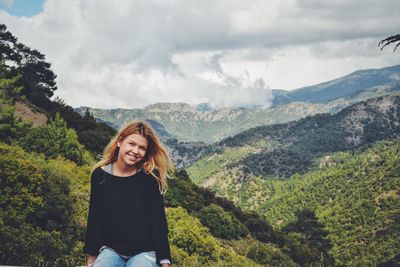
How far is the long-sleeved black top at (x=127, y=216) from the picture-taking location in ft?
14.5

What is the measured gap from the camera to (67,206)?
16.4 m

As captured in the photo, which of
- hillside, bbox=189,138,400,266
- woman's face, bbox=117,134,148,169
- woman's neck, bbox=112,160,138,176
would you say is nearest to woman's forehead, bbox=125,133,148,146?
woman's face, bbox=117,134,148,169

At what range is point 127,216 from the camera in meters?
4.49

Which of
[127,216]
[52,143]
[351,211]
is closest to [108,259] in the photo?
[127,216]

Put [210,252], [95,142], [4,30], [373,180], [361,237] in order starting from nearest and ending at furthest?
1. [210,252]
2. [95,142]
3. [4,30]
4. [361,237]
5. [373,180]

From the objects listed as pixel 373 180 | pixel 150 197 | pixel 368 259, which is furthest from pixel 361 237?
pixel 150 197

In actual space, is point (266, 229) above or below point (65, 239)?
below

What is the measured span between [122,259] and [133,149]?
1036 mm

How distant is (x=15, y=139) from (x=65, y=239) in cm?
1585

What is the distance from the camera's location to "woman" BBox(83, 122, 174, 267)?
173 inches

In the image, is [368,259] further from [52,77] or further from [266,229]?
[52,77]

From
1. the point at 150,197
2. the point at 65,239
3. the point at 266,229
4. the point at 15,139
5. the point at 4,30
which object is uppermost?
the point at 4,30

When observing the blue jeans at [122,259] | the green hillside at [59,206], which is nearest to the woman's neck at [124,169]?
the blue jeans at [122,259]

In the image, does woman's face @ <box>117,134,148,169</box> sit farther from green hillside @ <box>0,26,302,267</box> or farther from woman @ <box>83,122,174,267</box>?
green hillside @ <box>0,26,302,267</box>
